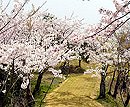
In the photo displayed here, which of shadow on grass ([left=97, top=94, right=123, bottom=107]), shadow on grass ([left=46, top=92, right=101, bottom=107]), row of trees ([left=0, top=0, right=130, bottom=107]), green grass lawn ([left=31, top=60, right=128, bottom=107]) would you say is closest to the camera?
row of trees ([left=0, top=0, right=130, bottom=107])

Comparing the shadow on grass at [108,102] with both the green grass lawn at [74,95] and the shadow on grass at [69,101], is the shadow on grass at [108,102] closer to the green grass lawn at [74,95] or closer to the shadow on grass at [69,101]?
the green grass lawn at [74,95]

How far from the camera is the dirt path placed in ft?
78.2

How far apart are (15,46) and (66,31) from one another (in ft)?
55.8

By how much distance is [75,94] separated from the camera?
27.4 m

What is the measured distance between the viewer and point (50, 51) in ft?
55.3

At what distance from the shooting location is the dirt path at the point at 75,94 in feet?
78.2

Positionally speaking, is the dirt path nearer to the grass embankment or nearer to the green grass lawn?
the green grass lawn

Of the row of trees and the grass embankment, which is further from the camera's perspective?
the grass embankment

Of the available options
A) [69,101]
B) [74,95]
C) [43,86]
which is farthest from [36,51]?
[43,86]

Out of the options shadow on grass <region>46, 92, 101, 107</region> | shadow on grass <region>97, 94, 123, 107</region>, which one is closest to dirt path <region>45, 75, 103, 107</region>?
shadow on grass <region>46, 92, 101, 107</region>

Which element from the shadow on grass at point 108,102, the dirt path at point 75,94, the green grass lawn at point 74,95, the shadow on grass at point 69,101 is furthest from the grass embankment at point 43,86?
the shadow on grass at point 108,102

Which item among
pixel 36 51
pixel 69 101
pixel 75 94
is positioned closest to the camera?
pixel 36 51

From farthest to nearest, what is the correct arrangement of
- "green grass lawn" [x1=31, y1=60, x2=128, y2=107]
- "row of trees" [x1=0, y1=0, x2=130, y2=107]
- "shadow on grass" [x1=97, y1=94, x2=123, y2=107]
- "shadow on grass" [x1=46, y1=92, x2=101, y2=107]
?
"shadow on grass" [x1=97, y1=94, x2=123, y2=107]
"green grass lawn" [x1=31, y1=60, x2=128, y2=107]
"shadow on grass" [x1=46, y1=92, x2=101, y2=107]
"row of trees" [x1=0, y1=0, x2=130, y2=107]

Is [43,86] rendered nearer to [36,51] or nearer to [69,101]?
[69,101]
